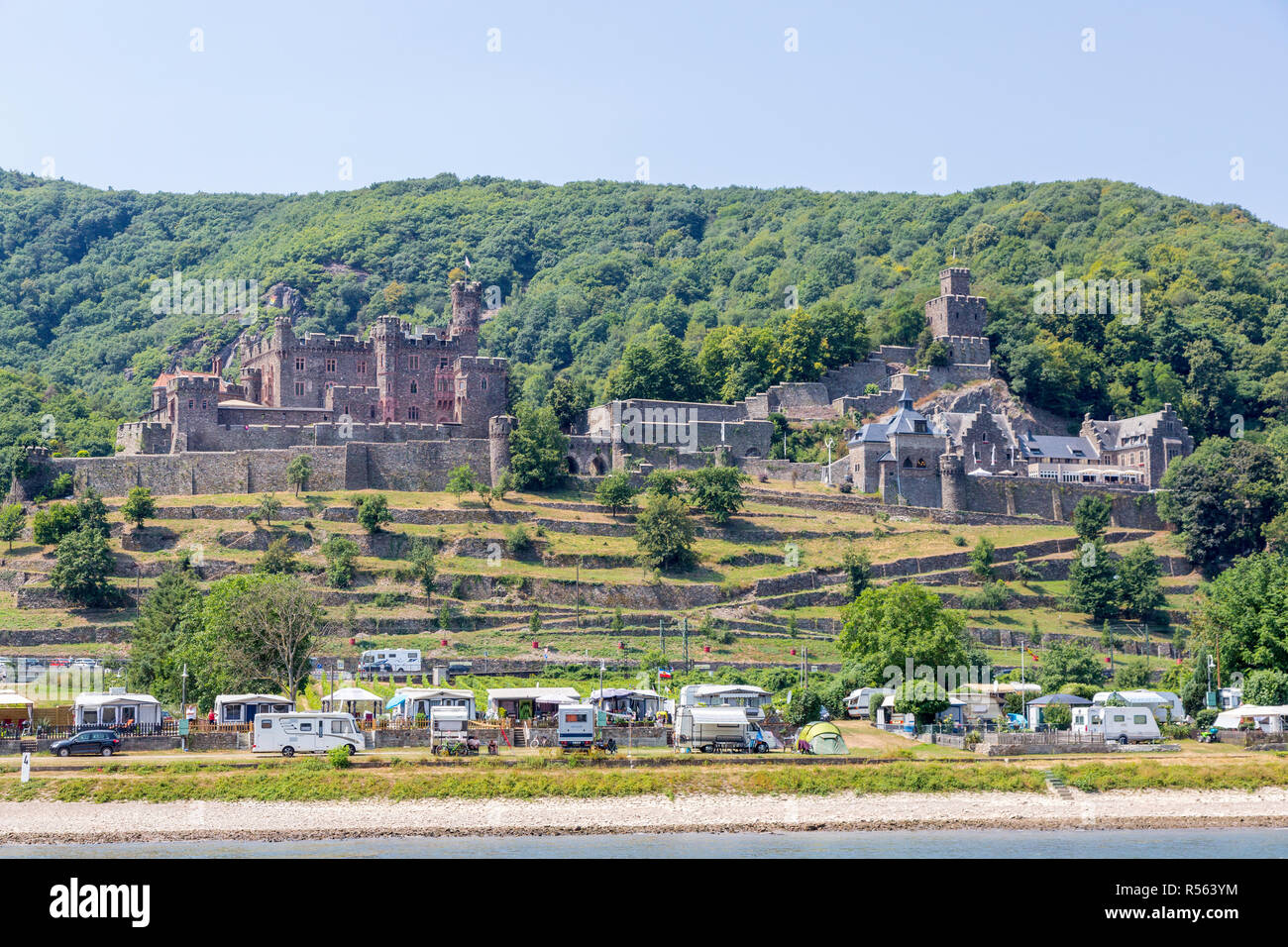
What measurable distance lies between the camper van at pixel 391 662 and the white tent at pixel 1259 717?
1271 inches

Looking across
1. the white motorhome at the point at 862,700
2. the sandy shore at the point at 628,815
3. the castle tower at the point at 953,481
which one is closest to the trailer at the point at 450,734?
the sandy shore at the point at 628,815

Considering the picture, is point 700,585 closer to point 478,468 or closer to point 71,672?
point 478,468

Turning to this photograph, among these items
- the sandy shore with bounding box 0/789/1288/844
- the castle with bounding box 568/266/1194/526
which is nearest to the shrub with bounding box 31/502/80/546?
the castle with bounding box 568/266/1194/526

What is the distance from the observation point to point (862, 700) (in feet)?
196

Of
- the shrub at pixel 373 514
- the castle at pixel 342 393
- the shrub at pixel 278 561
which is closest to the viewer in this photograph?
the shrub at pixel 278 561

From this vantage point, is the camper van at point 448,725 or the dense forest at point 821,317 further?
the dense forest at point 821,317

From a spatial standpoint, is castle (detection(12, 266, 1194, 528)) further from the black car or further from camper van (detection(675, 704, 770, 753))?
camper van (detection(675, 704, 770, 753))

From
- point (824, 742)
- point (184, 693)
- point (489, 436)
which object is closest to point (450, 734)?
point (824, 742)

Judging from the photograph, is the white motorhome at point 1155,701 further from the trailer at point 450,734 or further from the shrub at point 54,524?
the shrub at point 54,524

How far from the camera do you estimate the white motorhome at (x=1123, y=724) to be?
52875 mm

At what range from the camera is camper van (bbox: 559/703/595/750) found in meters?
47.9

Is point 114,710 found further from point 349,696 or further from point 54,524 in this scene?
point 54,524

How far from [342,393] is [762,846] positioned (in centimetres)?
6698
